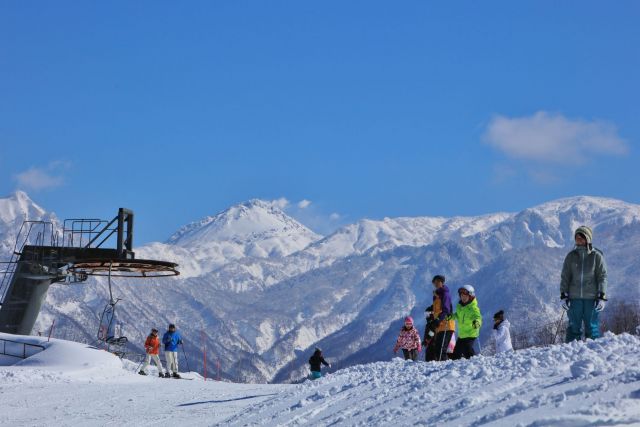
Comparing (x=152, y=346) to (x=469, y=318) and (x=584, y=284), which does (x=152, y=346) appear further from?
(x=584, y=284)

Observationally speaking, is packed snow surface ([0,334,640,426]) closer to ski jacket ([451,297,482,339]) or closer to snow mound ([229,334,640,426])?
snow mound ([229,334,640,426])

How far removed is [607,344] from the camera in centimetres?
1318

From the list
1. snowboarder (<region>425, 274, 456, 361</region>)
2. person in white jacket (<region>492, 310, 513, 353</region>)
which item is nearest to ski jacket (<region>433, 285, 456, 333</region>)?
snowboarder (<region>425, 274, 456, 361</region>)

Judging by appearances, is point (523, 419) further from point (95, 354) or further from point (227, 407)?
point (95, 354)

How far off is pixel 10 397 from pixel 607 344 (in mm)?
17057

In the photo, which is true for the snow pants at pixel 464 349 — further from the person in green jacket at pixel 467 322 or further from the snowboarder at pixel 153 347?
the snowboarder at pixel 153 347

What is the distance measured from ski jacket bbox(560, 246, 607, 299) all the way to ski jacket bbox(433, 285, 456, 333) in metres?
3.44

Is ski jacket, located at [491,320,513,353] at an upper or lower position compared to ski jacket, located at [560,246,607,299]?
lower

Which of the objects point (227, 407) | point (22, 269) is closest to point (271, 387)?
point (227, 407)

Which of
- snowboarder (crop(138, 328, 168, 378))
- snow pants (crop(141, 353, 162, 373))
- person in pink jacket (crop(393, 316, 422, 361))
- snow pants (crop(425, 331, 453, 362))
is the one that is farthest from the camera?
snow pants (crop(141, 353, 162, 373))

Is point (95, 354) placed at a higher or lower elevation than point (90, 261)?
lower

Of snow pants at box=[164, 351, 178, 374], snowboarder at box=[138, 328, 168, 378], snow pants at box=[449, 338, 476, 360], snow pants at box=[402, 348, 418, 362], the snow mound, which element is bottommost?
the snow mound

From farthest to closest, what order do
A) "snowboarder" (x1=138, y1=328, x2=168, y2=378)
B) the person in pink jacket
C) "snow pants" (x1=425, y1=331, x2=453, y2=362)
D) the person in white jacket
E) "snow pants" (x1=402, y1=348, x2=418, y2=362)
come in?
"snowboarder" (x1=138, y1=328, x2=168, y2=378) < "snow pants" (x1=402, y1=348, x2=418, y2=362) < the person in pink jacket < the person in white jacket < "snow pants" (x1=425, y1=331, x2=453, y2=362)

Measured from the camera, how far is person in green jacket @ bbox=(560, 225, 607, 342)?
15820 mm
